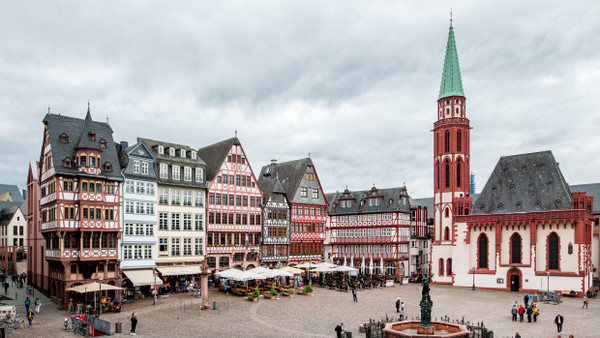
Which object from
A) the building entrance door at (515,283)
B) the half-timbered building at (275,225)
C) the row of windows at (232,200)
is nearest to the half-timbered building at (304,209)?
the half-timbered building at (275,225)

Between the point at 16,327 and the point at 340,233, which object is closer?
the point at 16,327

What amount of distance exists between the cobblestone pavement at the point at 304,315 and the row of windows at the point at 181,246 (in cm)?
496

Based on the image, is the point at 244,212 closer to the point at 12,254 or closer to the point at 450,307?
the point at 450,307

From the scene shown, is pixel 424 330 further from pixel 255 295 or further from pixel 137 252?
pixel 137 252

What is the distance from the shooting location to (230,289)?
4328cm

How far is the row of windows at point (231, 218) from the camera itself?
49844mm

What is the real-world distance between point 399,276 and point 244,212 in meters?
21.1

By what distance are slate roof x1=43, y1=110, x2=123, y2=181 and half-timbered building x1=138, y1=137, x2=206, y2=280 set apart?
10.4 feet

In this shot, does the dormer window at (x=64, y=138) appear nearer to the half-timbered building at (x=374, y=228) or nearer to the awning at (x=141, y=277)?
the awning at (x=141, y=277)

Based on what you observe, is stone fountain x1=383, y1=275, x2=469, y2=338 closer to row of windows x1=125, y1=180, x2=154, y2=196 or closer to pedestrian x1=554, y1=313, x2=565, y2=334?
pedestrian x1=554, y1=313, x2=565, y2=334

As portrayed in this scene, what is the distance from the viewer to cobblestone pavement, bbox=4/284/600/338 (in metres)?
27.8

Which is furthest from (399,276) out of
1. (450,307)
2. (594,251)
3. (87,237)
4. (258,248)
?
(87,237)

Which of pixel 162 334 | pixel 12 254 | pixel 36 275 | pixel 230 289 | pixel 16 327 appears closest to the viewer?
pixel 162 334

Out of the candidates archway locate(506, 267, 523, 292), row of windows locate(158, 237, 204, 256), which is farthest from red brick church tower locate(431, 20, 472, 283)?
row of windows locate(158, 237, 204, 256)
